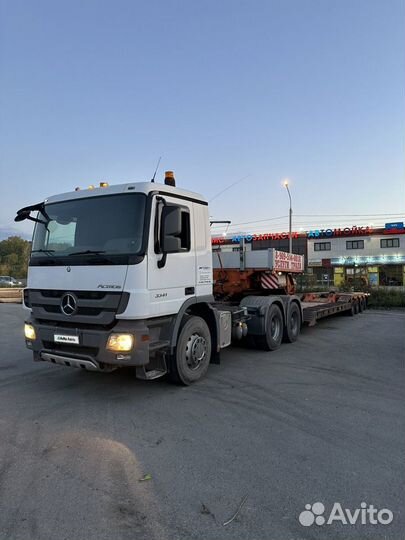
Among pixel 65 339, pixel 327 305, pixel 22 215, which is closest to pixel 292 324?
pixel 327 305

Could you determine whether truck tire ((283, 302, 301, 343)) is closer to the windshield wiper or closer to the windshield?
the windshield

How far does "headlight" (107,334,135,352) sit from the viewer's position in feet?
15.3

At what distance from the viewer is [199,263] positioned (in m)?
6.05

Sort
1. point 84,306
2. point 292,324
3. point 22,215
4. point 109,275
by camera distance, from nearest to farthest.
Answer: point 109,275 → point 84,306 → point 22,215 → point 292,324

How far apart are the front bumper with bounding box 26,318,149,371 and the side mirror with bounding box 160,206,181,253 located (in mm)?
1051

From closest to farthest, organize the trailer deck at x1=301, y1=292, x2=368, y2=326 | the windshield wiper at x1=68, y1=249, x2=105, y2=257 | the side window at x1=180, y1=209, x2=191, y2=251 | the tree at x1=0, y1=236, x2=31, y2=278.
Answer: the windshield wiper at x1=68, y1=249, x2=105, y2=257
the side window at x1=180, y1=209, x2=191, y2=251
the trailer deck at x1=301, y1=292, x2=368, y2=326
the tree at x1=0, y1=236, x2=31, y2=278

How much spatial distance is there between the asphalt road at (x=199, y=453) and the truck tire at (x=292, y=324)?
254 centimetres

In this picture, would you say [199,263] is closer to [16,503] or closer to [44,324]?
[44,324]

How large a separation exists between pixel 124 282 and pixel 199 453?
84.1 inches

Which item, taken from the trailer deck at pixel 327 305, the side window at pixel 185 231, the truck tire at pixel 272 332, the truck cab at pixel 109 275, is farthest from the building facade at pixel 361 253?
the truck cab at pixel 109 275

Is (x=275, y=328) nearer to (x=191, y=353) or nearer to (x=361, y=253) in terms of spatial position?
(x=191, y=353)

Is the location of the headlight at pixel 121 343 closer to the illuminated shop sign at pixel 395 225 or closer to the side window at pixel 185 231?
the side window at pixel 185 231

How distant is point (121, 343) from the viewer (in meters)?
4.66

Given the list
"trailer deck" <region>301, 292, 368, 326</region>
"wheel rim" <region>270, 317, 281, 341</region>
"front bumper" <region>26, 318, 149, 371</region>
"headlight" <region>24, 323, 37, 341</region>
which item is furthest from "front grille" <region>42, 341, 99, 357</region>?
"trailer deck" <region>301, 292, 368, 326</region>
